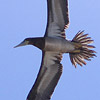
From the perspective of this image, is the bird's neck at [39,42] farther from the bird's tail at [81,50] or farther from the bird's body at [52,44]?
the bird's tail at [81,50]

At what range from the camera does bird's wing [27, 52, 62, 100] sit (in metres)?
9.39

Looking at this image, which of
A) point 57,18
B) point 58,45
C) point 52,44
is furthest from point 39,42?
point 57,18

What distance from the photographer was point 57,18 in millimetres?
9195

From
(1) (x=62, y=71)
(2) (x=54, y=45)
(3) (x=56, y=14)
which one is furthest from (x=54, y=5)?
(1) (x=62, y=71)

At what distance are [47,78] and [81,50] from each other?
1.22 meters

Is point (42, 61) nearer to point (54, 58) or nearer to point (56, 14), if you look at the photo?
point (54, 58)

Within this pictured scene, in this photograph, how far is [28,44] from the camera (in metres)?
8.89

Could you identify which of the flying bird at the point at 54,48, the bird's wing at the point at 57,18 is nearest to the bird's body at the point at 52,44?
the flying bird at the point at 54,48

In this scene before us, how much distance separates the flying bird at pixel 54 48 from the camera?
28.8 feet

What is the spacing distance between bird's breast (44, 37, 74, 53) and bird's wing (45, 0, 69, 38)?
14.0 inches

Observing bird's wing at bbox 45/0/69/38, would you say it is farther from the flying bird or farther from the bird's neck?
the bird's neck

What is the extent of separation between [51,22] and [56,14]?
242 mm

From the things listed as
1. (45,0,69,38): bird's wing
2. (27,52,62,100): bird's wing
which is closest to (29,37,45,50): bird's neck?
(45,0,69,38): bird's wing

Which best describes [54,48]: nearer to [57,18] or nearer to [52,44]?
[52,44]
